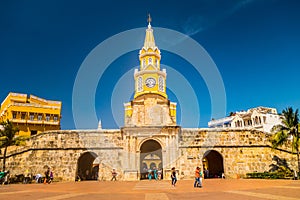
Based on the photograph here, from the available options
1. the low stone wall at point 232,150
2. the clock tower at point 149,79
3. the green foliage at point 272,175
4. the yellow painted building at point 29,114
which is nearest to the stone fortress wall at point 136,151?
the low stone wall at point 232,150

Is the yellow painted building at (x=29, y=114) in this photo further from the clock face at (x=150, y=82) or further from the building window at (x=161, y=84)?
the building window at (x=161, y=84)

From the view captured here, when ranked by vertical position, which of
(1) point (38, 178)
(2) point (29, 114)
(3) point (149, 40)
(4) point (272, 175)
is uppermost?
(3) point (149, 40)

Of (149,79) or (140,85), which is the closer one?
(149,79)

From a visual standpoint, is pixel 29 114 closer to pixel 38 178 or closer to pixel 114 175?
pixel 38 178

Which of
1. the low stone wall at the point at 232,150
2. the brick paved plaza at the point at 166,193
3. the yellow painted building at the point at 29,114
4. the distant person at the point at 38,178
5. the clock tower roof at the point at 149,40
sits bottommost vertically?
the distant person at the point at 38,178

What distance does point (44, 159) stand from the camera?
27.1 meters

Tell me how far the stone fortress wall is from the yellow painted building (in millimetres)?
15545

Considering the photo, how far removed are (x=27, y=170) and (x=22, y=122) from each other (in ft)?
62.2

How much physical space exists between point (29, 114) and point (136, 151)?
87.5 ft

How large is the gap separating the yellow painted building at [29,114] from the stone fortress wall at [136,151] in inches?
612

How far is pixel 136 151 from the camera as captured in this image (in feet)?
88.3

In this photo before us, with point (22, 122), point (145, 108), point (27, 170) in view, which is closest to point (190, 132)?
point (145, 108)

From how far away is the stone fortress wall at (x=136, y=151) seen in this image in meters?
26.8

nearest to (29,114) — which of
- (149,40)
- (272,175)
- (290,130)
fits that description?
(149,40)
